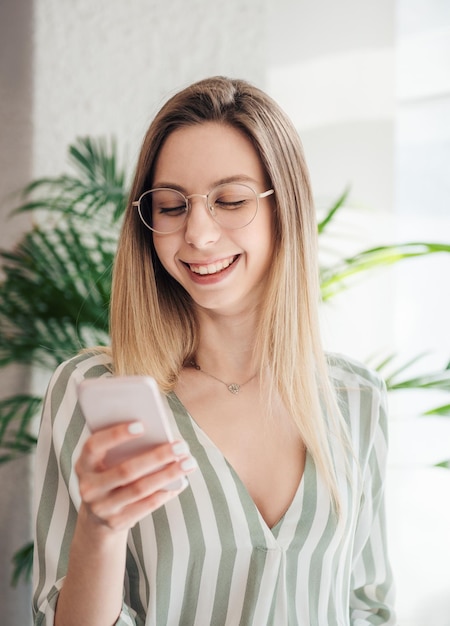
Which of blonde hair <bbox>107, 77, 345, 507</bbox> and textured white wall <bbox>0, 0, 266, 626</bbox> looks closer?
blonde hair <bbox>107, 77, 345, 507</bbox>

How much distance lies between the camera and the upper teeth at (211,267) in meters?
1.13

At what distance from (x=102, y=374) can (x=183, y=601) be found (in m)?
0.37

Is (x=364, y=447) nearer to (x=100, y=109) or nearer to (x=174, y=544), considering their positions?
(x=174, y=544)

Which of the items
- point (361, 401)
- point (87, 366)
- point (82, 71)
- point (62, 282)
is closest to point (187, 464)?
point (87, 366)

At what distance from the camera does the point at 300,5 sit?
103 inches

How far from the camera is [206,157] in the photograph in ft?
3.74

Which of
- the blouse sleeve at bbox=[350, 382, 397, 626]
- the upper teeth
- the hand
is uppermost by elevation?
the upper teeth

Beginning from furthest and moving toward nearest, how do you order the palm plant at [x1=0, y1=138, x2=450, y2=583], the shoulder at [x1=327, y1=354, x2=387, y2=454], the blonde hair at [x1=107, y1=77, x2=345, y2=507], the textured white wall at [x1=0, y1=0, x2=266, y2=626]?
the textured white wall at [x1=0, y1=0, x2=266, y2=626] → the palm plant at [x1=0, y1=138, x2=450, y2=583] → the shoulder at [x1=327, y1=354, x2=387, y2=454] → the blonde hair at [x1=107, y1=77, x2=345, y2=507]

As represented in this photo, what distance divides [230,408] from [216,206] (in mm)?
353

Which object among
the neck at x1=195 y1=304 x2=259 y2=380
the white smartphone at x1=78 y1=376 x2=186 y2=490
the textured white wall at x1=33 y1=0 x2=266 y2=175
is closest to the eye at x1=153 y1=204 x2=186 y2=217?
the neck at x1=195 y1=304 x2=259 y2=380

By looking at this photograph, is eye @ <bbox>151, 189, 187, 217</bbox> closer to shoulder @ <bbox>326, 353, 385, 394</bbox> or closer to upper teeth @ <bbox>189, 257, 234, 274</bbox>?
upper teeth @ <bbox>189, 257, 234, 274</bbox>

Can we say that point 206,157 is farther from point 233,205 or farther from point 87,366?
point 87,366

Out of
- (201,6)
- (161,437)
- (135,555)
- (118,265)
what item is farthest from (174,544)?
(201,6)

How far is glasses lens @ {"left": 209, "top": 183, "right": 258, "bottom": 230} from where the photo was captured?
3.71 feet
